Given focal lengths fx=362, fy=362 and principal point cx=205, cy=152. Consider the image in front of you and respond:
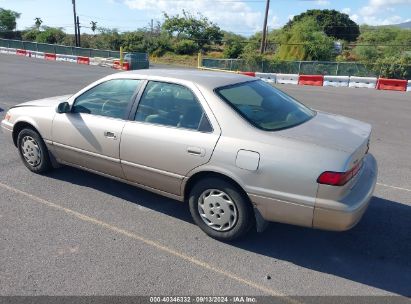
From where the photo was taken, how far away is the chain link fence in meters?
19.9

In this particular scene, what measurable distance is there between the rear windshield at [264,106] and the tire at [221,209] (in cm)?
68

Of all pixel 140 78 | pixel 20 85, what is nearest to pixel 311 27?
pixel 20 85

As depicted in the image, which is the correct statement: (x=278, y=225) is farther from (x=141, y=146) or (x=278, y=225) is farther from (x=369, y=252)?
(x=141, y=146)

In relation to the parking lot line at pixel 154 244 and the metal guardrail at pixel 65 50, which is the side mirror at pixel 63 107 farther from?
the metal guardrail at pixel 65 50

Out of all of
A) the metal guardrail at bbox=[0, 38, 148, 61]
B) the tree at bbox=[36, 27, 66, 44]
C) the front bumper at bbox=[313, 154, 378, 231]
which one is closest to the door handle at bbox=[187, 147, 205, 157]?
the front bumper at bbox=[313, 154, 378, 231]

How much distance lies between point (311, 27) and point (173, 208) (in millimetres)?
38773

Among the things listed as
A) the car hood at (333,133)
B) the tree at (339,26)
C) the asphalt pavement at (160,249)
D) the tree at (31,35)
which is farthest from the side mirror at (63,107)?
the tree at (339,26)

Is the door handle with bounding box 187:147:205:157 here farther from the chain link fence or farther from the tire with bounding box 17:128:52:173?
the chain link fence

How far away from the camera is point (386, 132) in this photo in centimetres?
827

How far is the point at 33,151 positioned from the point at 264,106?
3.19 meters

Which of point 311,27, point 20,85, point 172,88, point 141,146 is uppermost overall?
point 311,27

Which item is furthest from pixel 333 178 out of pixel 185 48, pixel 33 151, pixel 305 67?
pixel 185 48

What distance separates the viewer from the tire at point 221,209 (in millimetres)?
3360

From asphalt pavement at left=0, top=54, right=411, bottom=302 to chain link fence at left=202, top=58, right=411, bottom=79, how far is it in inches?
665
